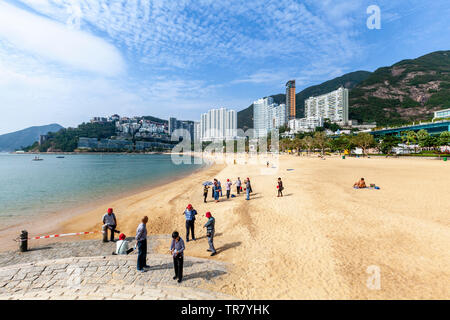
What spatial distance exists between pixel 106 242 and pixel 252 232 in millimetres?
7023

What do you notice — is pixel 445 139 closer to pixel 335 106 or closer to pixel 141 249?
pixel 141 249

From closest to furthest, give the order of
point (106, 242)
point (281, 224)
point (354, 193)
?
point (106, 242)
point (281, 224)
point (354, 193)

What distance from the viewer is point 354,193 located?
53.8 ft

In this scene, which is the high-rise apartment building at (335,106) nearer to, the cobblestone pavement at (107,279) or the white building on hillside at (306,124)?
the white building on hillside at (306,124)

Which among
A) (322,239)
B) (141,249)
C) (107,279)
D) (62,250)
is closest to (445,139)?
(322,239)

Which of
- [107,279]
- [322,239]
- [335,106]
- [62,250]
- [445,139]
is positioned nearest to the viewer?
[107,279]

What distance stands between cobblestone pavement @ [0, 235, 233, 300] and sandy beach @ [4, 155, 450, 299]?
2.28ft

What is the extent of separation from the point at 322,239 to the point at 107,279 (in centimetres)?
834

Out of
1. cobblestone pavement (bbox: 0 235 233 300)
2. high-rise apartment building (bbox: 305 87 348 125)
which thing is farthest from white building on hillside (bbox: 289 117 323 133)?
cobblestone pavement (bbox: 0 235 233 300)

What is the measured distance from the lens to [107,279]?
18.9ft

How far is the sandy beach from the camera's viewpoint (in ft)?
18.7

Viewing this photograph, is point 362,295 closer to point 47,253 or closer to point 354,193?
point 47,253

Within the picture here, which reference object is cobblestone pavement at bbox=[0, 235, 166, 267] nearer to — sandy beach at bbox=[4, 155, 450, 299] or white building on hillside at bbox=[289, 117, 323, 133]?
sandy beach at bbox=[4, 155, 450, 299]
